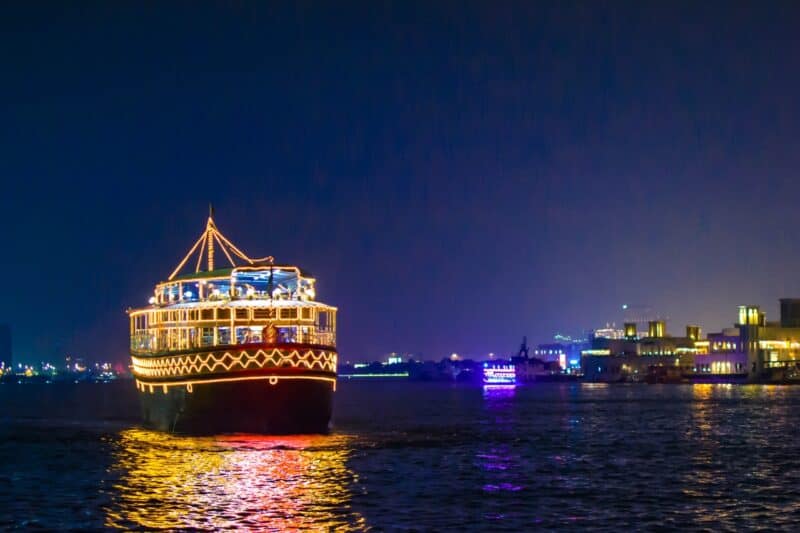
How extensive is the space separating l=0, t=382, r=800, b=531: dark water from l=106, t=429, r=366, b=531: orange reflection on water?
0.30 feet

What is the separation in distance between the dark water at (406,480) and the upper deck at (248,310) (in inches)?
246

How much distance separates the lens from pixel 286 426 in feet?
215

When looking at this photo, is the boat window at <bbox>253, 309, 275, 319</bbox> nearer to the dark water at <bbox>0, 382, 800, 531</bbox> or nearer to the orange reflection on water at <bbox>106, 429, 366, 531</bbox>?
the orange reflection on water at <bbox>106, 429, 366, 531</bbox>

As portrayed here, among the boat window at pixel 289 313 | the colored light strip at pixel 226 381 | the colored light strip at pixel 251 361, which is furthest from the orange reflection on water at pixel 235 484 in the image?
the boat window at pixel 289 313

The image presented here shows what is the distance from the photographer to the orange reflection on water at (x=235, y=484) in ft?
127

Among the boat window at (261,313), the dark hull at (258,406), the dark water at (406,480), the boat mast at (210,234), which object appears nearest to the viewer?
the dark water at (406,480)

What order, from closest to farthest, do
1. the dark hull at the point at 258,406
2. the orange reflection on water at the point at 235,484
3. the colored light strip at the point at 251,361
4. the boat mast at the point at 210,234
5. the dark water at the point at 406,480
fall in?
1. the orange reflection on water at the point at 235,484
2. the dark water at the point at 406,480
3. the colored light strip at the point at 251,361
4. the dark hull at the point at 258,406
5. the boat mast at the point at 210,234

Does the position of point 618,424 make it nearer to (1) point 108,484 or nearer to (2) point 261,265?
(2) point 261,265

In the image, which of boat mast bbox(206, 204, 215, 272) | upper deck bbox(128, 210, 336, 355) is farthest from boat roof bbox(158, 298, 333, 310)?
boat mast bbox(206, 204, 215, 272)

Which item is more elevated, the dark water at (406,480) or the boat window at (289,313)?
the boat window at (289,313)

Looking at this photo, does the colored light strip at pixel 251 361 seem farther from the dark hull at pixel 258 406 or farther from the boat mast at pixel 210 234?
the boat mast at pixel 210 234

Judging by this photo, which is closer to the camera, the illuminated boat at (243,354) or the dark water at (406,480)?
the dark water at (406,480)

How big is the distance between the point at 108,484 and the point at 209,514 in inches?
432

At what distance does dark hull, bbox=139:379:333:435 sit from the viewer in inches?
2539
